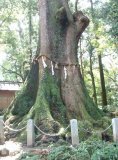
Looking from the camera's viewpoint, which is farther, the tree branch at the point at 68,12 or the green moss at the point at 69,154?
the tree branch at the point at 68,12

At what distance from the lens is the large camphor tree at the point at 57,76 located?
13.1 meters

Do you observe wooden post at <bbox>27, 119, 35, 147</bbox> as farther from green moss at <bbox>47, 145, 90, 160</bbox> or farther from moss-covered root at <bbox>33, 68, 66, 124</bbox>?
green moss at <bbox>47, 145, 90, 160</bbox>

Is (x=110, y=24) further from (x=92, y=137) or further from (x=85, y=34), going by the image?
(x=85, y=34)

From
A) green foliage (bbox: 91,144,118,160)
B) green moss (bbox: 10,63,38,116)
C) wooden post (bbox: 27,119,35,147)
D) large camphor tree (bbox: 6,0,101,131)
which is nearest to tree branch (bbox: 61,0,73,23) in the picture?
large camphor tree (bbox: 6,0,101,131)

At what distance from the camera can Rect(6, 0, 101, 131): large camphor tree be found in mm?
13125

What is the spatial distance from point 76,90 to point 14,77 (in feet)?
93.8

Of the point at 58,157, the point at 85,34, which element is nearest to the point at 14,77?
the point at 85,34

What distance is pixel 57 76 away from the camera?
13953 mm

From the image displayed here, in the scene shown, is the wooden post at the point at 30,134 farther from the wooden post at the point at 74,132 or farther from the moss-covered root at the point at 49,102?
the wooden post at the point at 74,132

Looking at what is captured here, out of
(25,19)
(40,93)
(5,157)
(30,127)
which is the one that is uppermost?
(25,19)

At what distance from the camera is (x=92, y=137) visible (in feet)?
36.7

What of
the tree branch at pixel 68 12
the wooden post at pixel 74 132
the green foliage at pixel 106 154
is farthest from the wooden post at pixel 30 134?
the tree branch at pixel 68 12

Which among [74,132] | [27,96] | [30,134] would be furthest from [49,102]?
[74,132]

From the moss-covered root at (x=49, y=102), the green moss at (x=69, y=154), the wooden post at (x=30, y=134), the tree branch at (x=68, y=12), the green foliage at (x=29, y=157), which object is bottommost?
the green foliage at (x=29, y=157)
